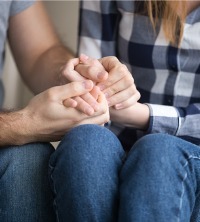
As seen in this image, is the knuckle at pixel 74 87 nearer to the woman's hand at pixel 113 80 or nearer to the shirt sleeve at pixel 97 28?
the woman's hand at pixel 113 80

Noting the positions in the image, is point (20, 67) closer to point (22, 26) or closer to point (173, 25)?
point (22, 26)

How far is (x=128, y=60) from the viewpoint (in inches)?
38.1

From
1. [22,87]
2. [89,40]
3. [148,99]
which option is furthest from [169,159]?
[22,87]

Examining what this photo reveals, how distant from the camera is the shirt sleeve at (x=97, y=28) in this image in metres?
0.97

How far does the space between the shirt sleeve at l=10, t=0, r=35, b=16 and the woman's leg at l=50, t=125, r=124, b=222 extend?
1.54ft

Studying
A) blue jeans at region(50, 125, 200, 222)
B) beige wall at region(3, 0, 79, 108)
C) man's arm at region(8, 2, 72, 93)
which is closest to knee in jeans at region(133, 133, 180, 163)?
blue jeans at region(50, 125, 200, 222)

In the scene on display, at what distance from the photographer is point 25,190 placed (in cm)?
67

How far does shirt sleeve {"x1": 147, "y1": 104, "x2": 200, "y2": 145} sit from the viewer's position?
0.83 meters

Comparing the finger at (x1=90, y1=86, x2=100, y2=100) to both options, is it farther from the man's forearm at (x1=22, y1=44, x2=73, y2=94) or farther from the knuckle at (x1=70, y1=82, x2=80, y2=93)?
the man's forearm at (x1=22, y1=44, x2=73, y2=94)

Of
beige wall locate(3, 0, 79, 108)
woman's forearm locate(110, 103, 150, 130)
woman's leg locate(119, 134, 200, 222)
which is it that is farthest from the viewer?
beige wall locate(3, 0, 79, 108)

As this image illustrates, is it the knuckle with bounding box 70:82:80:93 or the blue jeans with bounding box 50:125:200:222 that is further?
the knuckle with bounding box 70:82:80:93

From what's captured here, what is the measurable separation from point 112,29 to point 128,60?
0.08m

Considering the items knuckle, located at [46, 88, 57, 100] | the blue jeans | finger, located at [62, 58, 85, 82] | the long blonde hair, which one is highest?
the long blonde hair

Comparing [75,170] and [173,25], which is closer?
[75,170]
